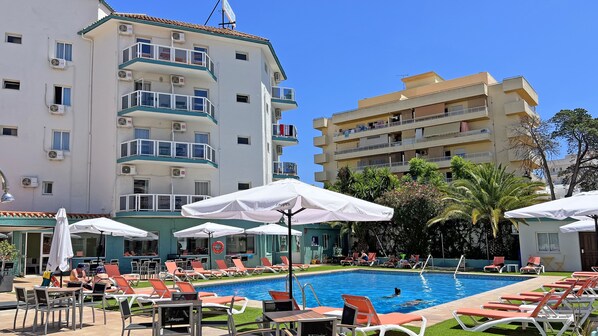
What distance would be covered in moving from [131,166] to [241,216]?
21.8 m

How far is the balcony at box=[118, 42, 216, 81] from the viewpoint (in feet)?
99.2

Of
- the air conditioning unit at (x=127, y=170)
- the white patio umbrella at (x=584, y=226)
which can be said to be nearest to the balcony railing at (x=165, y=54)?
the air conditioning unit at (x=127, y=170)

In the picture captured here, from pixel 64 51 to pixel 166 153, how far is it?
9.03m

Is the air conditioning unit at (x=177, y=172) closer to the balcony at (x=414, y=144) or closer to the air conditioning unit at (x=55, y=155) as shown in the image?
the air conditioning unit at (x=55, y=155)

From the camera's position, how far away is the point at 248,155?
33688 millimetres

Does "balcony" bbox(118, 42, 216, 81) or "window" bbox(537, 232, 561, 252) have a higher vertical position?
"balcony" bbox(118, 42, 216, 81)

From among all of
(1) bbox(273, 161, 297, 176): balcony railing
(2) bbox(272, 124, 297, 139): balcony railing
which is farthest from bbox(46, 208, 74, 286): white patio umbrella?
(2) bbox(272, 124, 297, 139): balcony railing

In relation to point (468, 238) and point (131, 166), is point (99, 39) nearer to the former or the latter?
point (131, 166)

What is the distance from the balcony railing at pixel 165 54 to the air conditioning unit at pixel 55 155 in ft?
21.2

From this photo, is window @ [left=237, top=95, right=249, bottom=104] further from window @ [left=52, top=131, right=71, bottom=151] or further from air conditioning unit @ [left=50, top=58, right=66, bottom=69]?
air conditioning unit @ [left=50, top=58, right=66, bottom=69]

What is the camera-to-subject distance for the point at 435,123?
55.1 m

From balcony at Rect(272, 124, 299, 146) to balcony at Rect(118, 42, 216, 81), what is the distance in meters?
7.12

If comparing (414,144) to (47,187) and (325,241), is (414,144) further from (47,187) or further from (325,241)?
(47,187)

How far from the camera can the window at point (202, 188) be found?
32156mm
